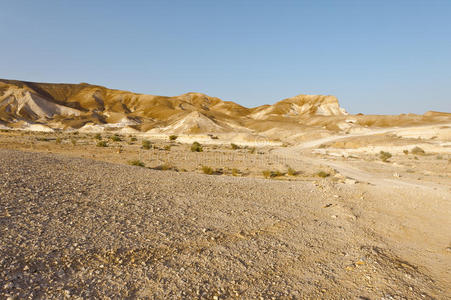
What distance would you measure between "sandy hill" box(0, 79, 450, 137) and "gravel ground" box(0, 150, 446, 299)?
51.9 m

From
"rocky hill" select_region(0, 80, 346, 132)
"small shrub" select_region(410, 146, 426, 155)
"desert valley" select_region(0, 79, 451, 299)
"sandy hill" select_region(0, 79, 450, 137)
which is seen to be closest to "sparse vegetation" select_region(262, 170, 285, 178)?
"desert valley" select_region(0, 79, 451, 299)

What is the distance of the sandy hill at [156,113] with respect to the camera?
7038 cm

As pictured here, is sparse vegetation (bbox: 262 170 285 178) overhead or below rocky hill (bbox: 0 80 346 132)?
below

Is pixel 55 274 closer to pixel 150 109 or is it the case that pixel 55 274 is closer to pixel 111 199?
pixel 111 199

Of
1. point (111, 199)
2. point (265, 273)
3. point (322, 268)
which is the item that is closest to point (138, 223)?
point (111, 199)

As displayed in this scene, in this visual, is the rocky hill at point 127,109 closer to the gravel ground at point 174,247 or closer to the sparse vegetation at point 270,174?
the sparse vegetation at point 270,174

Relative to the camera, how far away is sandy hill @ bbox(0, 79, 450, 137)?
2771 inches

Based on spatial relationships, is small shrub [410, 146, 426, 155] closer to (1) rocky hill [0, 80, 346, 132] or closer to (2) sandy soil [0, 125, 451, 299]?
(2) sandy soil [0, 125, 451, 299]

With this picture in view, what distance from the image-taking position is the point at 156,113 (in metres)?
108

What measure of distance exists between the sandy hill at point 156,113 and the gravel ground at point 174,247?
51.9m

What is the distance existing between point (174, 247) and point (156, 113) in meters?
106

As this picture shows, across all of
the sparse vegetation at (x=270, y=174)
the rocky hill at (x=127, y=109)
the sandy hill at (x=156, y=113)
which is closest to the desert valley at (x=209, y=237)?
the sparse vegetation at (x=270, y=174)

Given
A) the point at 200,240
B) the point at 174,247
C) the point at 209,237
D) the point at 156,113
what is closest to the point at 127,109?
the point at 156,113

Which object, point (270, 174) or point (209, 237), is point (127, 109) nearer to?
point (270, 174)
